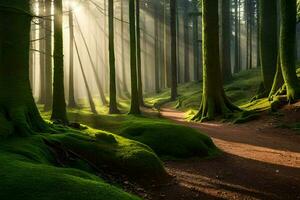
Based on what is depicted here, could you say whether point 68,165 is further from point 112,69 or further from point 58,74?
point 112,69

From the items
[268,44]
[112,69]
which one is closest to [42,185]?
[112,69]

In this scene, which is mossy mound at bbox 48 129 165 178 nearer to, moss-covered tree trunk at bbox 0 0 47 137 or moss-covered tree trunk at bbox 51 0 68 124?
moss-covered tree trunk at bbox 0 0 47 137

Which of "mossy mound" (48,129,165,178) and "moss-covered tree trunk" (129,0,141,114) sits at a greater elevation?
"moss-covered tree trunk" (129,0,141,114)

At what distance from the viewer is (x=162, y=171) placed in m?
8.20

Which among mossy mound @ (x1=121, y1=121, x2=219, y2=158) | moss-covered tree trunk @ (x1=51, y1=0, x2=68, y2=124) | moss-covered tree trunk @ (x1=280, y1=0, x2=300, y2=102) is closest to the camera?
mossy mound @ (x1=121, y1=121, x2=219, y2=158)

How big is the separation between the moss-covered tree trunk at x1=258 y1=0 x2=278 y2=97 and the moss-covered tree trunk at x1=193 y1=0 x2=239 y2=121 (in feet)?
13.8

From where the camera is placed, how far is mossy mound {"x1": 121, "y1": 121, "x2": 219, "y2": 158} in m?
10.6

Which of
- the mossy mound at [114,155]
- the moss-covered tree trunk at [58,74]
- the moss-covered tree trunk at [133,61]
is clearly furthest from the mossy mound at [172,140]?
the moss-covered tree trunk at [133,61]

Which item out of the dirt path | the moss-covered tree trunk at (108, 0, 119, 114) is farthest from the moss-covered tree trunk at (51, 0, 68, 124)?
the moss-covered tree trunk at (108, 0, 119, 114)

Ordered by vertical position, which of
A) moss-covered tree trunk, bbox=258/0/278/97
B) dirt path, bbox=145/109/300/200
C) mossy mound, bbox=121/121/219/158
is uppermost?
moss-covered tree trunk, bbox=258/0/278/97

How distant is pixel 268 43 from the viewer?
22.2 metres

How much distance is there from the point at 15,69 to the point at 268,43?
17.5 m

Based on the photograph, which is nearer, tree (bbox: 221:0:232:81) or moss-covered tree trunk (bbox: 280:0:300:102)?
moss-covered tree trunk (bbox: 280:0:300:102)

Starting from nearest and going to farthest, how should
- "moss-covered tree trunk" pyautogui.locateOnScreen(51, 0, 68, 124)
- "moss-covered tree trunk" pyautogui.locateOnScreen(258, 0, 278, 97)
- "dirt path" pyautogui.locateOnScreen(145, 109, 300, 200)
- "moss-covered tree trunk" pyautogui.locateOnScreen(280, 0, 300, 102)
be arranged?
"dirt path" pyautogui.locateOnScreen(145, 109, 300, 200) → "moss-covered tree trunk" pyautogui.locateOnScreen(51, 0, 68, 124) → "moss-covered tree trunk" pyautogui.locateOnScreen(280, 0, 300, 102) → "moss-covered tree trunk" pyautogui.locateOnScreen(258, 0, 278, 97)
